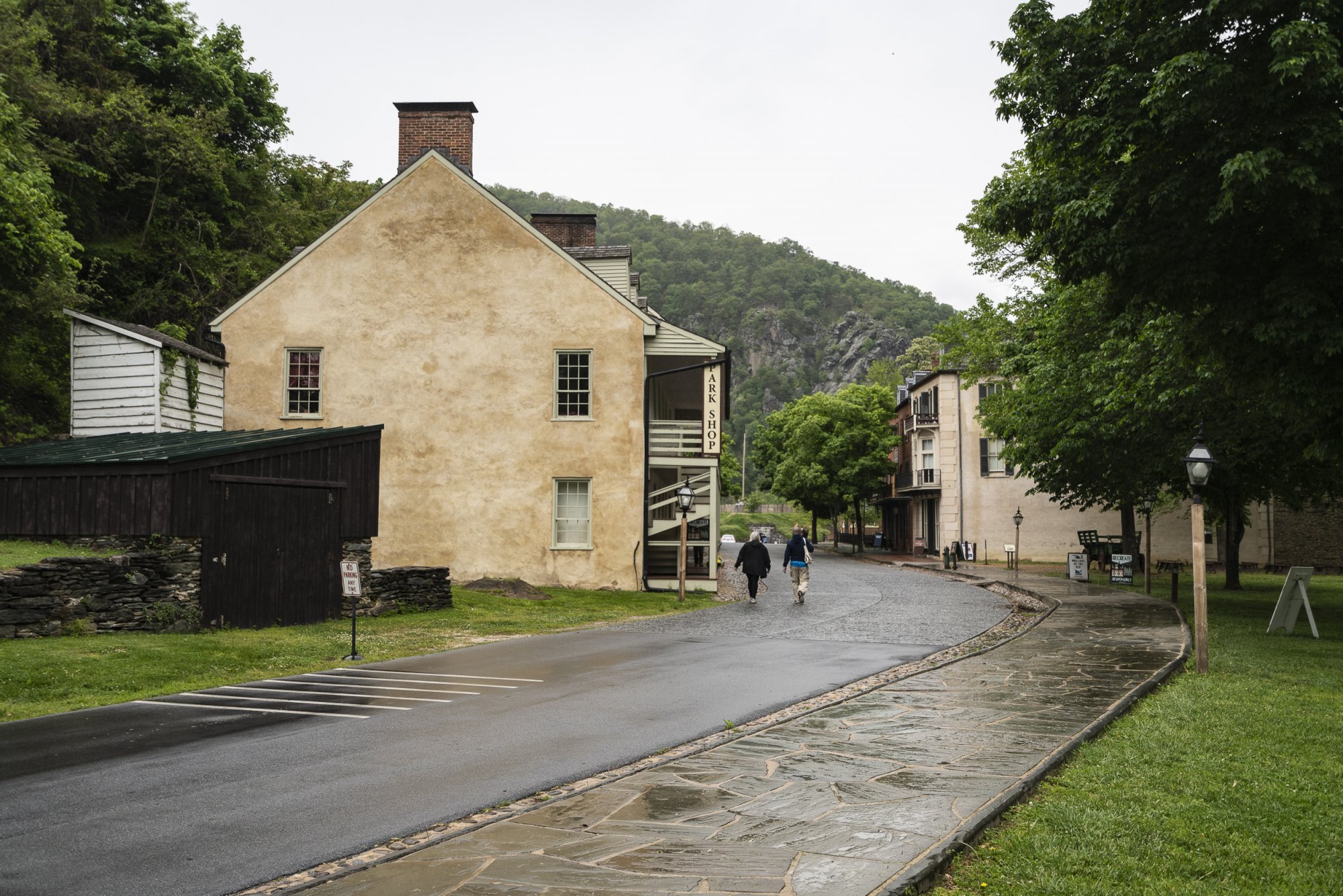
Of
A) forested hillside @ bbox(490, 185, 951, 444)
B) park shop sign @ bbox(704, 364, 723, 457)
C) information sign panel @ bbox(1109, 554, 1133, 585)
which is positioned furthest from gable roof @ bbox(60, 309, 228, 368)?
forested hillside @ bbox(490, 185, 951, 444)

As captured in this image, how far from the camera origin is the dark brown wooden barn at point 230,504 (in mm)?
16062

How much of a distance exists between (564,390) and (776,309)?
130 metres

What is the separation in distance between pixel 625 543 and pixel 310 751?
1895 cm

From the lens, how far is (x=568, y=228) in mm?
33594

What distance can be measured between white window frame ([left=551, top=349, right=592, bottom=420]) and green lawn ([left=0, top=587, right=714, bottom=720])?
7729mm

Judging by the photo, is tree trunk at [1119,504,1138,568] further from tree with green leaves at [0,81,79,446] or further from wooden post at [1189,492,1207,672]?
tree with green leaves at [0,81,79,446]

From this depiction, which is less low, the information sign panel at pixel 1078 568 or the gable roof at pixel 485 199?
the gable roof at pixel 485 199

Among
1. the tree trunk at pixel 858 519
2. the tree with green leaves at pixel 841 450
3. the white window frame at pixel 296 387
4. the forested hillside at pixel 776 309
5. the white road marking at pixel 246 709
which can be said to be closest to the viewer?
the white road marking at pixel 246 709

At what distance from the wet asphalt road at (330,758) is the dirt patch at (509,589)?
30.0 ft

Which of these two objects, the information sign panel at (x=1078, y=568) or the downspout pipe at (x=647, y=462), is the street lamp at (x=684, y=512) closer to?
the downspout pipe at (x=647, y=462)

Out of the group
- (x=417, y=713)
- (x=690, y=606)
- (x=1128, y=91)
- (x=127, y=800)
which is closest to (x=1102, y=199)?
(x=1128, y=91)

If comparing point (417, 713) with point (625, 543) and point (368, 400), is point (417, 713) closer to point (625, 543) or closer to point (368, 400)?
point (625, 543)

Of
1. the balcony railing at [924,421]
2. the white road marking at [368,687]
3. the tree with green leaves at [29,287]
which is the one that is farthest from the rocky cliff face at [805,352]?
the white road marking at [368,687]

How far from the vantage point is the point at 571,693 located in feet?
36.3
